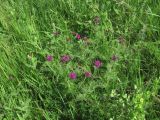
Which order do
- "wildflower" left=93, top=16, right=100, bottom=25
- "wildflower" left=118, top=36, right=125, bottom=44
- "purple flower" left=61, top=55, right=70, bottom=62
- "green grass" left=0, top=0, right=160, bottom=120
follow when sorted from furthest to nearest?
"wildflower" left=93, top=16, right=100, bottom=25
"wildflower" left=118, top=36, right=125, bottom=44
"purple flower" left=61, top=55, right=70, bottom=62
"green grass" left=0, top=0, right=160, bottom=120

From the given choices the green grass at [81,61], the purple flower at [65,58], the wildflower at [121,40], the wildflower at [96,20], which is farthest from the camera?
the wildflower at [96,20]

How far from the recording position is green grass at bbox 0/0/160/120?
7.91 feet

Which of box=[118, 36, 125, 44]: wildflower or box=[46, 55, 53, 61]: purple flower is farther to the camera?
box=[118, 36, 125, 44]: wildflower

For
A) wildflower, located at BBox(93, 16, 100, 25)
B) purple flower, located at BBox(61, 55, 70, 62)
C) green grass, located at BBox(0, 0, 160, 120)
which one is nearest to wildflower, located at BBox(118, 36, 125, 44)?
green grass, located at BBox(0, 0, 160, 120)

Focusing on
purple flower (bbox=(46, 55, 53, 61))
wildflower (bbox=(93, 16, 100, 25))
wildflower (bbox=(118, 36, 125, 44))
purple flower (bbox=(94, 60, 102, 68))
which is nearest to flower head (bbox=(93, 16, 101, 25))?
wildflower (bbox=(93, 16, 100, 25))

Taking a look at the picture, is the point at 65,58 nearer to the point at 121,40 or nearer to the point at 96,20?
the point at 121,40

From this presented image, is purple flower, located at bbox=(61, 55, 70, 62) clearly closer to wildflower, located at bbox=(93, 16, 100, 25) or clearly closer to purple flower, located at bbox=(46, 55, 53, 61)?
purple flower, located at bbox=(46, 55, 53, 61)

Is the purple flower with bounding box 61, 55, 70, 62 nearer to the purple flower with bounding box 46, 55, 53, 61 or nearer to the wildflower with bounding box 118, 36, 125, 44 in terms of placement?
the purple flower with bounding box 46, 55, 53, 61

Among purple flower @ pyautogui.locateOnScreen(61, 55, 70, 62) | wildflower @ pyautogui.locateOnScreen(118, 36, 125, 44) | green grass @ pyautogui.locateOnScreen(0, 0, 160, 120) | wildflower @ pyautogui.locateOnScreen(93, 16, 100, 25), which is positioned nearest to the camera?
green grass @ pyautogui.locateOnScreen(0, 0, 160, 120)

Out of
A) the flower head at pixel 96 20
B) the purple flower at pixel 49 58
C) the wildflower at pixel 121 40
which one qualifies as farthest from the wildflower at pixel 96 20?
the purple flower at pixel 49 58

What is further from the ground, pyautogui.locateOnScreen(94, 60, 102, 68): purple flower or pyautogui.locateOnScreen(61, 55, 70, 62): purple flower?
pyautogui.locateOnScreen(61, 55, 70, 62): purple flower

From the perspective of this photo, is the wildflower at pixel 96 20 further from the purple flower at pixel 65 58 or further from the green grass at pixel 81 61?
the purple flower at pixel 65 58

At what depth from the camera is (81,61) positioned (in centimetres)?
269

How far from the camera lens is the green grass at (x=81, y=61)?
2.41 m
